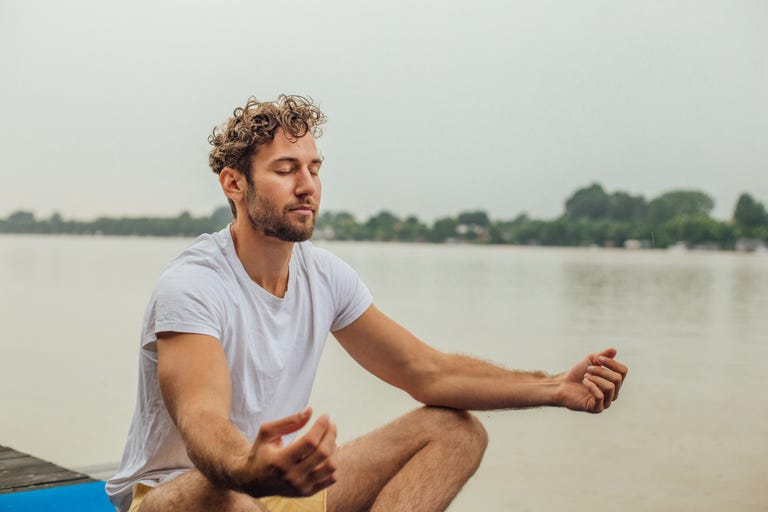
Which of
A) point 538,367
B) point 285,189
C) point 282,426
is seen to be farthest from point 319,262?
point 538,367

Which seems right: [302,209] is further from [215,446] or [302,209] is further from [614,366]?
[614,366]

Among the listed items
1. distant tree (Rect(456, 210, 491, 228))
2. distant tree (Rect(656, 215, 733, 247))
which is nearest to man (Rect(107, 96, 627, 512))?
distant tree (Rect(656, 215, 733, 247))

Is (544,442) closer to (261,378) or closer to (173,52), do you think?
(261,378)

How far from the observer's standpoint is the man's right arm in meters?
1.19

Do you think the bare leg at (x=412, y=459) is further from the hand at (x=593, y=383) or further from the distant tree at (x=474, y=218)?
the distant tree at (x=474, y=218)

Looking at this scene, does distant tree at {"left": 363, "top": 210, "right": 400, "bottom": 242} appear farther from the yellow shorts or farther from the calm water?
the yellow shorts

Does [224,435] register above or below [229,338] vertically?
below

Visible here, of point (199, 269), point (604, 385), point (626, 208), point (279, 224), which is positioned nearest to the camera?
point (199, 269)

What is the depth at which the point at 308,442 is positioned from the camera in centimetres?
117

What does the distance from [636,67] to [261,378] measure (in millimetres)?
30803

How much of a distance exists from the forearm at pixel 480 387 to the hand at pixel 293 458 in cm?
70

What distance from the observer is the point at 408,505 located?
1.81 meters

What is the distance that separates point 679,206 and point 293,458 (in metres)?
20.0

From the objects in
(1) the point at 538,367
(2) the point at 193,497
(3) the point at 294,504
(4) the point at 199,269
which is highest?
(4) the point at 199,269
